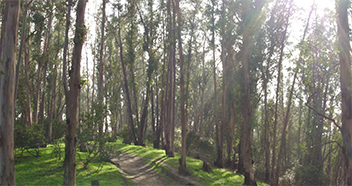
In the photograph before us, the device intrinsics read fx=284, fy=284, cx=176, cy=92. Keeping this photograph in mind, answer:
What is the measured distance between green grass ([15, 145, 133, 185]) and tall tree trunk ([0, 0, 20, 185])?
2738mm

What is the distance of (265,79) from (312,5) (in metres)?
6.19

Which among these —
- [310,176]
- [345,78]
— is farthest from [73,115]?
[310,176]

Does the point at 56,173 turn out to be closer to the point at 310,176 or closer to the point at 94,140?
the point at 94,140

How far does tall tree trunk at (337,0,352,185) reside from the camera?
937 centimetres

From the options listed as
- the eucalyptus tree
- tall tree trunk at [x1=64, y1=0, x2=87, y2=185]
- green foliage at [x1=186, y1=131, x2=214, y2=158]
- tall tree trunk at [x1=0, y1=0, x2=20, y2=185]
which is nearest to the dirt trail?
the eucalyptus tree

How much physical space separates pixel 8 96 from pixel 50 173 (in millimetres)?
4913

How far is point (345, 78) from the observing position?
955 cm

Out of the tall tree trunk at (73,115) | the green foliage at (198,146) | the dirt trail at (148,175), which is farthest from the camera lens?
the green foliage at (198,146)

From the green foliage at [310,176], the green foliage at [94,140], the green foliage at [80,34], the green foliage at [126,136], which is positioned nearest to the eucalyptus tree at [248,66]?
the green foliage at [94,140]

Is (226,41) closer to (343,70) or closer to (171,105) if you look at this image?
(171,105)

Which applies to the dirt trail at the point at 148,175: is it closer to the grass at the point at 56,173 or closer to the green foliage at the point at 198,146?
the grass at the point at 56,173

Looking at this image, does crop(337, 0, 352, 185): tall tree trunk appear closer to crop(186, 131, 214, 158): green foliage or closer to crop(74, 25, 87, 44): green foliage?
crop(74, 25, 87, 44): green foliage

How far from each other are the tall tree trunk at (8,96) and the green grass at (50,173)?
2.74m

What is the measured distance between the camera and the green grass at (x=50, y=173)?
10750 mm
